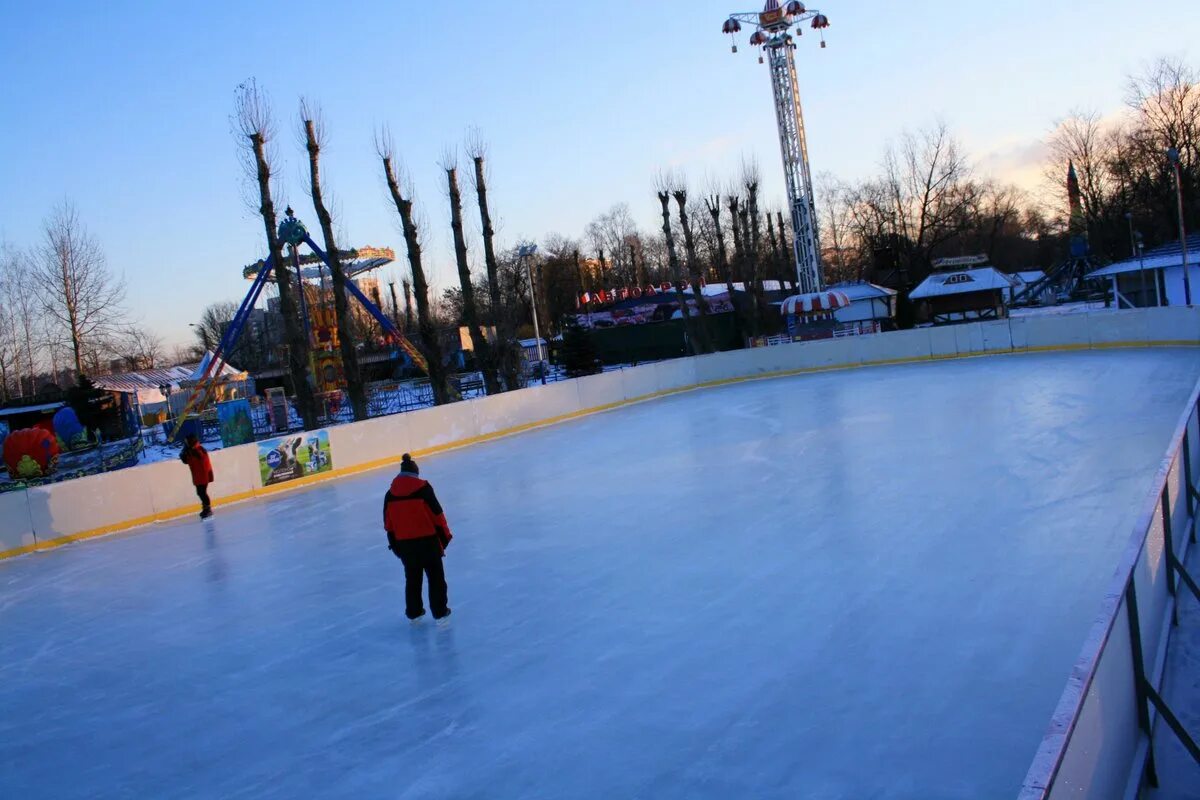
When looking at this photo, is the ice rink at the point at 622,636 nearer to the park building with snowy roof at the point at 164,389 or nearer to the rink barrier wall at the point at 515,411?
the rink barrier wall at the point at 515,411

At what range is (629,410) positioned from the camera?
2292 cm

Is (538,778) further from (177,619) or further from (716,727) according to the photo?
(177,619)

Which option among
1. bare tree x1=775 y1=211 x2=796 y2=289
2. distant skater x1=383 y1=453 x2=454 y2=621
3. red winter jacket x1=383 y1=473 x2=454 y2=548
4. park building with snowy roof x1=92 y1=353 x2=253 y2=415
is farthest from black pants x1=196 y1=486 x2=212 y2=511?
bare tree x1=775 y1=211 x2=796 y2=289

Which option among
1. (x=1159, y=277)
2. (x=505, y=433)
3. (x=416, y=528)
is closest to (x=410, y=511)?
(x=416, y=528)

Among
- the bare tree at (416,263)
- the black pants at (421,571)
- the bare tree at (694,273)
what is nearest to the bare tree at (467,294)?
the bare tree at (416,263)

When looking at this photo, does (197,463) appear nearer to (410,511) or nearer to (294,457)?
(294,457)

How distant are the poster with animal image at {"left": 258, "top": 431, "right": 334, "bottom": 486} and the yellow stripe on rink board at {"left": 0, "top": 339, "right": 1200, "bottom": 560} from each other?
13cm

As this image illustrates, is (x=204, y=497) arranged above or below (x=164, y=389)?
below

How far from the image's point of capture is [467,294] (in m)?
26.1

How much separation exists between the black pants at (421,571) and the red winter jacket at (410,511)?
7 cm

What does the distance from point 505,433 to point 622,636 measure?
14553 millimetres

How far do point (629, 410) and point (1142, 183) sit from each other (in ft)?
128

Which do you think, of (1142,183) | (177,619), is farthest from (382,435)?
(1142,183)

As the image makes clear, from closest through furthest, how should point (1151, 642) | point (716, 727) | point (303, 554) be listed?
point (1151, 642) < point (716, 727) < point (303, 554)
